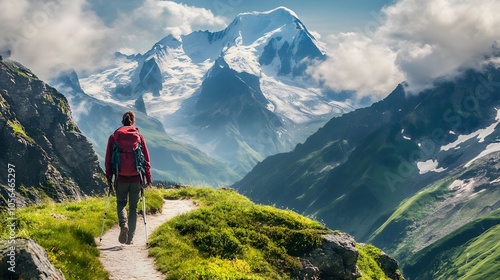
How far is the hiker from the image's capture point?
59.3ft

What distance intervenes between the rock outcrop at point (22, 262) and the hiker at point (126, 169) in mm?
6394

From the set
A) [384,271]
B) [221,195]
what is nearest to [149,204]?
[221,195]

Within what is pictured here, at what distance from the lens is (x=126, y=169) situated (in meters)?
18.1

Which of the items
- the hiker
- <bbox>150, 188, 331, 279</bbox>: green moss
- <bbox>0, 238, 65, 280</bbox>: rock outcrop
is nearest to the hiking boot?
the hiker

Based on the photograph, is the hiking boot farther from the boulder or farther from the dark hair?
the boulder

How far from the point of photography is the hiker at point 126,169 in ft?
59.3

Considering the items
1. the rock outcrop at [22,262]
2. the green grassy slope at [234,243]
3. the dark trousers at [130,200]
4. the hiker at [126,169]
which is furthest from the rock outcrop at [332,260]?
the rock outcrop at [22,262]

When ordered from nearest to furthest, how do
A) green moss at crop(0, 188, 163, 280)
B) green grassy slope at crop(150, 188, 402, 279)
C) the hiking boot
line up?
green moss at crop(0, 188, 163, 280) < green grassy slope at crop(150, 188, 402, 279) < the hiking boot

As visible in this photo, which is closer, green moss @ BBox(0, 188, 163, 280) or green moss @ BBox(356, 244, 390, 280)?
green moss @ BBox(0, 188, 163, 280)

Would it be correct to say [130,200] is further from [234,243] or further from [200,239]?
[234,243]

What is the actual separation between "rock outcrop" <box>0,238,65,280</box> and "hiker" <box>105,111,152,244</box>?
21.0 ft

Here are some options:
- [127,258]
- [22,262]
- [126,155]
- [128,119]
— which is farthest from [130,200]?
[22,262]

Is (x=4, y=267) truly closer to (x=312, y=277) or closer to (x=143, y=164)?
(x=143, y=164)

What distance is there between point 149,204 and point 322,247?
11907 millimetres
